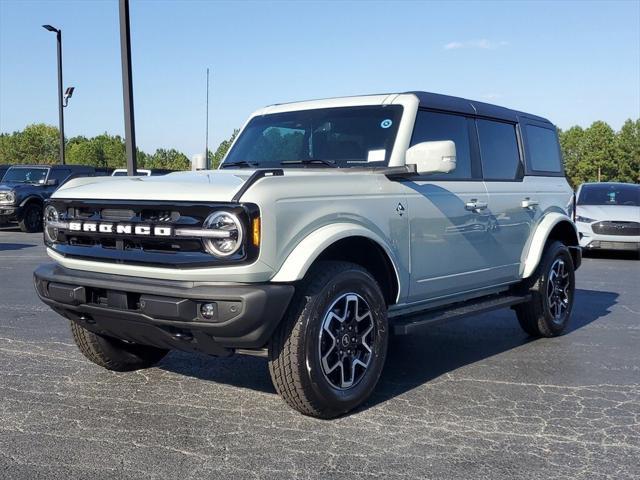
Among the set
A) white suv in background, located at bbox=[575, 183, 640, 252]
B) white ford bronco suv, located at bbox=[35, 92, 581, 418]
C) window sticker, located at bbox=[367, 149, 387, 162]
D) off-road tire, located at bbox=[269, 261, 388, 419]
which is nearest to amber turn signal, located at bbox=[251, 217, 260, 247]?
white ford bronco suv, located at bbox=[35, 92, 581, 418]

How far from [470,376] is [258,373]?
1.49 meters

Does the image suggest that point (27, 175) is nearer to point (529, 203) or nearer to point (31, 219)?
point (31, 219)

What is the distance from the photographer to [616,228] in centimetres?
1395

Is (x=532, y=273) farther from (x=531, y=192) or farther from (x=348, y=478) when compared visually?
(x=348, y=478)

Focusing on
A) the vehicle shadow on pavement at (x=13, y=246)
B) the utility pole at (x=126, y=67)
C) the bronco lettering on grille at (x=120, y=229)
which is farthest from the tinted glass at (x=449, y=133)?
the vehicle shadow on pavement at (x=13, y=246)

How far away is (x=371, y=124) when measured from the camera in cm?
512

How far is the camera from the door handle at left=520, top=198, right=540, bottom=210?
615 cm

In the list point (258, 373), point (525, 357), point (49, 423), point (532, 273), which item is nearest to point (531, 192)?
point (532, 273)

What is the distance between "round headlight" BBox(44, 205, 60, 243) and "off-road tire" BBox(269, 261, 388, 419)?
161cm

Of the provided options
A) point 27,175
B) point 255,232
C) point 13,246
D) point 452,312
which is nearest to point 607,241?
point 452,312

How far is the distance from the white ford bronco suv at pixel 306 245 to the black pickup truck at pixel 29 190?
1422cm

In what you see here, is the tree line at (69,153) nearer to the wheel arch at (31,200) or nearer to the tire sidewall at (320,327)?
the wheel arch at (31,200)

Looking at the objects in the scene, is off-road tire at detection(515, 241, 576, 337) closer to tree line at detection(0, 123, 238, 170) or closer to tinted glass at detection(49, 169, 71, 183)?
tinted glass at detection(49, 169, 71, 183)

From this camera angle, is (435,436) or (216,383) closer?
(435,436)
